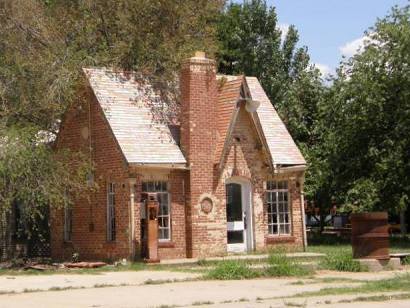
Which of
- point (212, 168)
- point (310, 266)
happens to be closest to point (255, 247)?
point (212, 168)

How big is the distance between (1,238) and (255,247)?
8.61 m

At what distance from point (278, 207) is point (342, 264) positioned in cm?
645

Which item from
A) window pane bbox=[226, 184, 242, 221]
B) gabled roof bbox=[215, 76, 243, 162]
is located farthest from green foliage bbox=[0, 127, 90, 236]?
window pane bbox=[226, 184, 242, 221]

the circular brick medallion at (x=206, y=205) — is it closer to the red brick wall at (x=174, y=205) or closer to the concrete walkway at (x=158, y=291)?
the red brick wall at (x=174, y=205)

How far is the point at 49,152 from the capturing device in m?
22.7

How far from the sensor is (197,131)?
23859mm

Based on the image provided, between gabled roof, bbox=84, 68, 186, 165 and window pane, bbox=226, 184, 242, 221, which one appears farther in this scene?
window pane, bbox=226, 184, 242, 221

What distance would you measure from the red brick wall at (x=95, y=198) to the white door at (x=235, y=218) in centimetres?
376

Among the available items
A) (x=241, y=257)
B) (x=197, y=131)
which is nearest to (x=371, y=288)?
(x=241, y=257)

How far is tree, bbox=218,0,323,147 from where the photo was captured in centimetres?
3838

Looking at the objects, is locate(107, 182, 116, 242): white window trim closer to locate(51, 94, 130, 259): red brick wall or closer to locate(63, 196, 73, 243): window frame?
locate(51, 94, 130, 259): red brick wall

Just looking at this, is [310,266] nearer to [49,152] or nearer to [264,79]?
→ [49,152]

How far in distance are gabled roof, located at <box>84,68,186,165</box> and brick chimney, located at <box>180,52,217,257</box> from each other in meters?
0.52

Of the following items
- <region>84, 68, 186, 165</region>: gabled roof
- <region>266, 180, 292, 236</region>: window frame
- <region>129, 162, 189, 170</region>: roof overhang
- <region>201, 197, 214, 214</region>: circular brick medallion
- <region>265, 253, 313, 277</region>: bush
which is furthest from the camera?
<region>266, 180, 292, 236</region>: window frame
